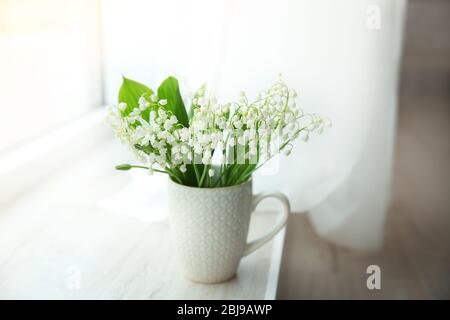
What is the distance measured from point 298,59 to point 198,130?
0.38 metres

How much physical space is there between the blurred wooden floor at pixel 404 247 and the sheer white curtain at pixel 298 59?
19 cm

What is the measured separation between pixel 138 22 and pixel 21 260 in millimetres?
433

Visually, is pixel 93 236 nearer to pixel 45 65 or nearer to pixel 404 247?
pixel 45 65

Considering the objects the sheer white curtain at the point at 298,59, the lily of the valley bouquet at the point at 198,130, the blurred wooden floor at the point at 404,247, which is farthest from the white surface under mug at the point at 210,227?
the blurred wooden floor at the point at 404,247

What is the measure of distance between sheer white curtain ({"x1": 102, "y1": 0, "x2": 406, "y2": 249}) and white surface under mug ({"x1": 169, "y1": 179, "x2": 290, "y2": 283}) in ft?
0.86

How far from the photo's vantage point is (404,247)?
145 cm

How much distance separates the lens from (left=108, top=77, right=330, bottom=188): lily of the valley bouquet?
60 cm

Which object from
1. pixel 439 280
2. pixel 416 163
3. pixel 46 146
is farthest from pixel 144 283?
pixel 416 163

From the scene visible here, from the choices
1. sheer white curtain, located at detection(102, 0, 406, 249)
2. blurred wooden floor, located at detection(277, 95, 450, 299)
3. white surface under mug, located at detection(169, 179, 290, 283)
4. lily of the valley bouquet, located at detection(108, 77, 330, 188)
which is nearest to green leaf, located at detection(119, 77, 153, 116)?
lily of the valley bouquet, located at detection(108, 77, 330, 188)

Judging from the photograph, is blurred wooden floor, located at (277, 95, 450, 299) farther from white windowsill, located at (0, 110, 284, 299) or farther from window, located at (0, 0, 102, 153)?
window, located at (0, 0, 102, 153)

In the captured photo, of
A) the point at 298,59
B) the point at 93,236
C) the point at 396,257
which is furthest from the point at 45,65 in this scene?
the point at 396,257

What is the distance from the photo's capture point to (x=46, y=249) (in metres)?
0.79

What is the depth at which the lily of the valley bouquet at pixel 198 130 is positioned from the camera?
60cm

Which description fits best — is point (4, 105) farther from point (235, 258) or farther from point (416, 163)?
point (416, 163)
